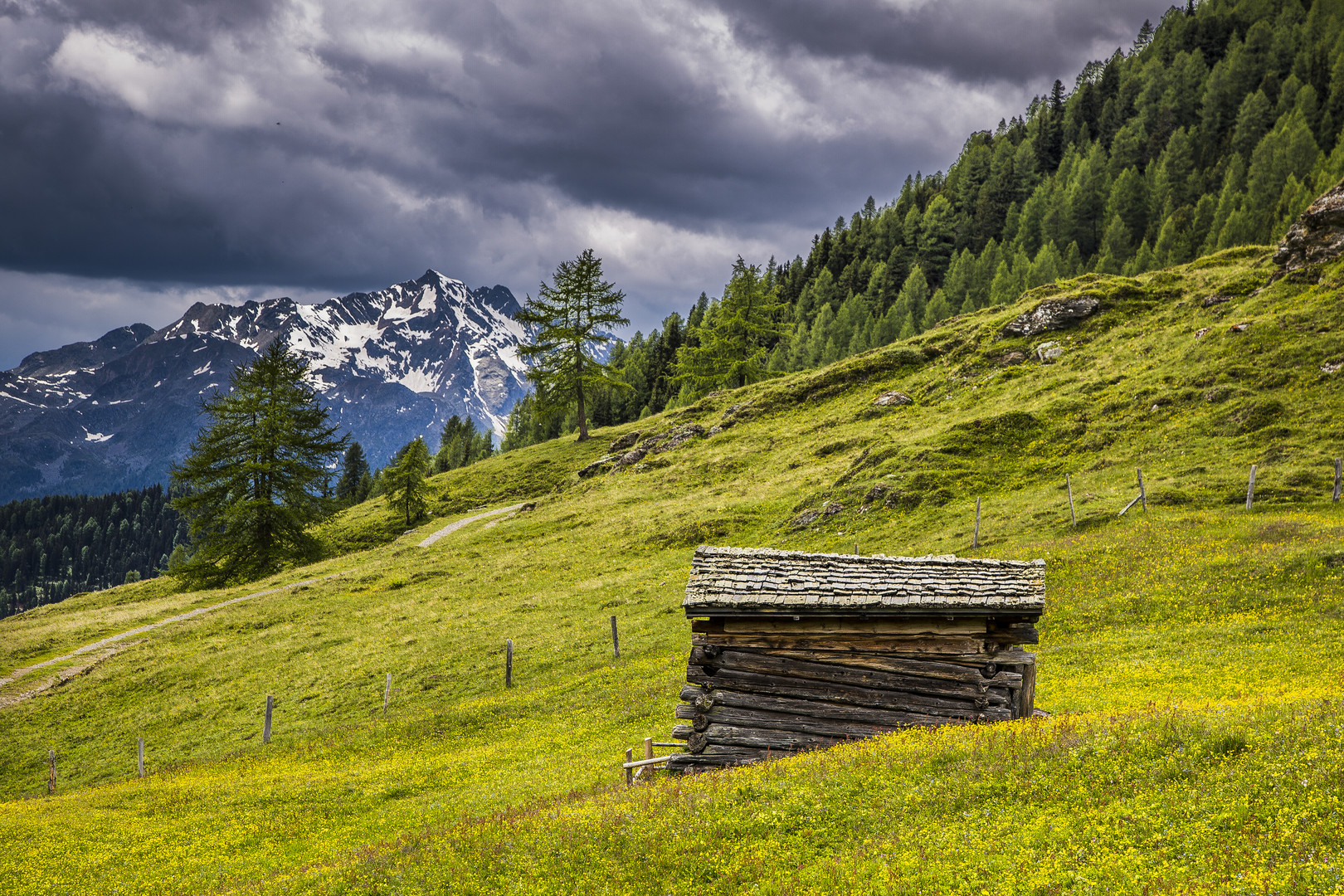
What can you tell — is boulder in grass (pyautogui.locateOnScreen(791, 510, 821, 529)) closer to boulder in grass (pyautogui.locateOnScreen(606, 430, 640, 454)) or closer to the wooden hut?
the wooden hut

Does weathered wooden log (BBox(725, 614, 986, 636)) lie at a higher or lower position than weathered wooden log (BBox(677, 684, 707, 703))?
higher

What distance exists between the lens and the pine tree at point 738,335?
89.3 m

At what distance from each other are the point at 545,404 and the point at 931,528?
55.3 metres

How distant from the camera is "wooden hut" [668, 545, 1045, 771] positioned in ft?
47.0

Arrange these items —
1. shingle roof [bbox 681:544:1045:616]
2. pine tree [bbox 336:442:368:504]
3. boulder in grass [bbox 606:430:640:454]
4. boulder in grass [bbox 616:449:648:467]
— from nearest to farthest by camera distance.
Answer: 1. shingle roof [bbox 681:544:1045:616]
2. boulder in grass [bbox 616:449:648:467]
3. boulder in grass [bbox 606:430:640:454]
4. pine tree [bbox 336:442:368:504]

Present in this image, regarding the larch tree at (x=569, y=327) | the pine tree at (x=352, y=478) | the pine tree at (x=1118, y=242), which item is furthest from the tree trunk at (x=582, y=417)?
the pine tree at (x=1118, y=242)

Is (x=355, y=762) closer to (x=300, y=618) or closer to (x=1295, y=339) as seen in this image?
(x=300, y=618)

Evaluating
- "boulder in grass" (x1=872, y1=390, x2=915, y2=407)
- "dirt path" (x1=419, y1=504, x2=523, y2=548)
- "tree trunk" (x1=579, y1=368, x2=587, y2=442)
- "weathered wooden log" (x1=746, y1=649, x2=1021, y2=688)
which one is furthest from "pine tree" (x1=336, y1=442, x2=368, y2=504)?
"weathered wooden log" (x1=746, y1=649, x2=1021, y2=688)

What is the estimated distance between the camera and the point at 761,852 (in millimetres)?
9438

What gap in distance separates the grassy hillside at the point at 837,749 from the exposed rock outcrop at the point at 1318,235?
219 centimetres

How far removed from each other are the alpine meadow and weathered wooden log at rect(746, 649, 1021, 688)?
1202 millimetres

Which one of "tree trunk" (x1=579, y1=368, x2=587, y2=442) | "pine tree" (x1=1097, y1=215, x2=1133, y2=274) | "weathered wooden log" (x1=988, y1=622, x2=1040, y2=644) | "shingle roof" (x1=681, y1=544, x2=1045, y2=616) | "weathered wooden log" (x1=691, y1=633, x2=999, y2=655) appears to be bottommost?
"weathered wooden log" (x1=691, y1=633, x2=999, y2=655)

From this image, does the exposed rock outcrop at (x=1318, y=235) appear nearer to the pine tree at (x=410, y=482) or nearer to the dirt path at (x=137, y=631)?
the dirt path at (x=137, y=631)

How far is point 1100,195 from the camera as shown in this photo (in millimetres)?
113875
